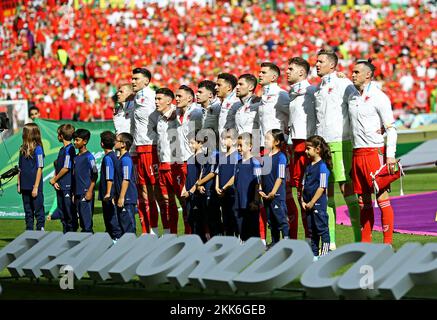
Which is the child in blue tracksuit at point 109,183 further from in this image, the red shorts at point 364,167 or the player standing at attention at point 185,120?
the red shorts at point 364,167

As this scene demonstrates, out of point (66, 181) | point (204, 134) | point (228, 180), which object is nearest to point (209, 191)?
point (228, 180)

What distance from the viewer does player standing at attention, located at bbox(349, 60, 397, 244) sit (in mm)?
12227

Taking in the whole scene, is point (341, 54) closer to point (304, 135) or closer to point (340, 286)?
point (304, 135)

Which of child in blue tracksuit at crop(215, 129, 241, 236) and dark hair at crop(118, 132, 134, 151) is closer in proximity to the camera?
child in blue tracksuit at crop(215, 129, 241, 236)

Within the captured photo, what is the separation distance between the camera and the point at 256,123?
13219 millimetres

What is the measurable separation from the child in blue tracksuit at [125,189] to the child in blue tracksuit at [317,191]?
2.55m

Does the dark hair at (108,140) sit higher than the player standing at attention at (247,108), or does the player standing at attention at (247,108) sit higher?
the player standing at attention at (247,108)

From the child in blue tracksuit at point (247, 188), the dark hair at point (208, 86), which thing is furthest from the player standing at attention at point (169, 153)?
the child in blue tracksuit at point (247, 188)

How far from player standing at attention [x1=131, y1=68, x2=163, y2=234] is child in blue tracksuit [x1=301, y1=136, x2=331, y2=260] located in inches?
131

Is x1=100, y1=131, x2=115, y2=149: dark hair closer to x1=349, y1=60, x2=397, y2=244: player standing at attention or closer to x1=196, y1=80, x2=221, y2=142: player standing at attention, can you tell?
x1=196, y1=80, x2=221, y2=142: player standing at attention

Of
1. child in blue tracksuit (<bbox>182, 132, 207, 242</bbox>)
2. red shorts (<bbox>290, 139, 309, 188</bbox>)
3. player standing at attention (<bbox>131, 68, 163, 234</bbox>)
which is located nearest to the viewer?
red shorts (<bbox>290, 139, 309, 188</bbox>)

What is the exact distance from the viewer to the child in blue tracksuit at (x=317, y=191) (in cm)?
1185

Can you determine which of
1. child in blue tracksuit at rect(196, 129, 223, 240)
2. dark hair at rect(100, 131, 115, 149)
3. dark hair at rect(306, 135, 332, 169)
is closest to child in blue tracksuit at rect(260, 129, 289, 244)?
dark hair at rect(306, 135, 332, 169)

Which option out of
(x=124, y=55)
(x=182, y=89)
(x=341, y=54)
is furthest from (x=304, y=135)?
(x=341, y=54)
